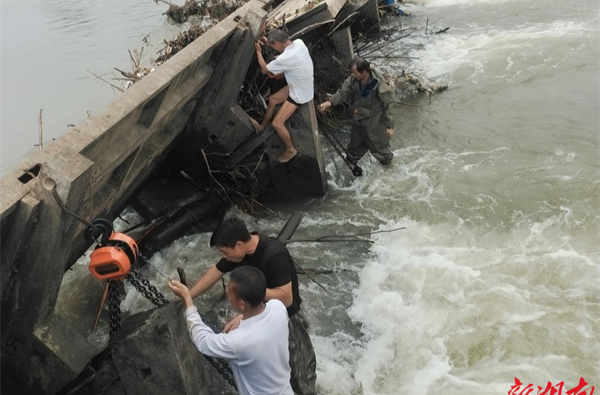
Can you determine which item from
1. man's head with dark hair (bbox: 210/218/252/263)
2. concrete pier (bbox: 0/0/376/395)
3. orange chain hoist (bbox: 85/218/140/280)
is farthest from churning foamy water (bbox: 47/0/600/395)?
orange chain hoist (bbox: 85/218/140/280)

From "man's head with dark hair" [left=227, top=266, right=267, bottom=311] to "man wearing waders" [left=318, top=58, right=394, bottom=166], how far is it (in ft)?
15.9

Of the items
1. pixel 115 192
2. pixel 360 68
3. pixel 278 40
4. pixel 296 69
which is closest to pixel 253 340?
pixel 115 192

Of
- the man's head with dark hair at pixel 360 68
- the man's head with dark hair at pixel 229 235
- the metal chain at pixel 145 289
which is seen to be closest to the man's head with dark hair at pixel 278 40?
the man's head with dark hair at pixel 360 68

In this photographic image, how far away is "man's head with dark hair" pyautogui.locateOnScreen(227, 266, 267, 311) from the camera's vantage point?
3.19 metres

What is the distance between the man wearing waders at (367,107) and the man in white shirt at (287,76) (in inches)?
32.4

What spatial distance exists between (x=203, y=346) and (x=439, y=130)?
751 cm

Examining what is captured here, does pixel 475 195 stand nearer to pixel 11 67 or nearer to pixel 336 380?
pixel 336 380

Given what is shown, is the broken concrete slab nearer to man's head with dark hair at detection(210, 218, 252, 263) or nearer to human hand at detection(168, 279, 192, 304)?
human hand at detection(168, 279, 192, 304)

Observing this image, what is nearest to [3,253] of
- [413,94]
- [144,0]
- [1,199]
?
[1,199]

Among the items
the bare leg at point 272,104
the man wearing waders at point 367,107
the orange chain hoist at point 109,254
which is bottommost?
the man wearing waders at point 367,107

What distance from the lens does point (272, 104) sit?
24.0 feet

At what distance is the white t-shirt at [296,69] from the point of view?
678 cm
